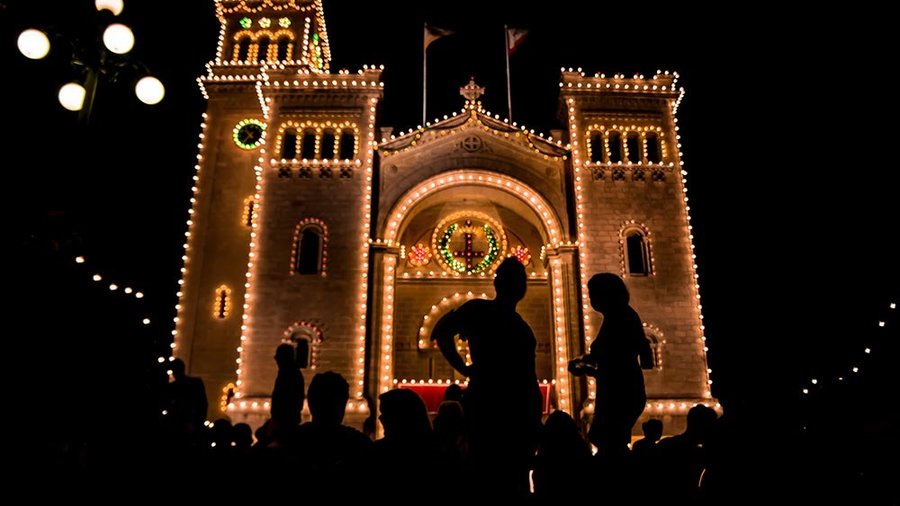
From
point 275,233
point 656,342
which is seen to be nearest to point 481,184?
point 275,233

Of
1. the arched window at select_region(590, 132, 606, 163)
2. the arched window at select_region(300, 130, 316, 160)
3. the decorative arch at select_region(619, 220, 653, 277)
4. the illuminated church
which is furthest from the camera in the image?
the arched window at select_region(300, 130, 316, 160)

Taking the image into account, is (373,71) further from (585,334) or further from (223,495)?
(223,495)

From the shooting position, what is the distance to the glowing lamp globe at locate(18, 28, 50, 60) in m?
8.55

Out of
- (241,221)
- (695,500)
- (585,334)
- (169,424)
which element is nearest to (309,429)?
(695,500)

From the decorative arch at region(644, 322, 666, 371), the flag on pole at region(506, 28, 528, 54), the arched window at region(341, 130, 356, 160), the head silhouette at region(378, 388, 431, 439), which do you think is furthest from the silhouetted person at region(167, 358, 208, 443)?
the flag on pole at region(506, 28, 528, 54)

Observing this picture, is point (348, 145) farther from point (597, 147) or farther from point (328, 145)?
point (597, 147)

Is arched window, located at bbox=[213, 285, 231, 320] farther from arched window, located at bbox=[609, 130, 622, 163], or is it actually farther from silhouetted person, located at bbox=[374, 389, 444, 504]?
silhouetted person, located at bbox=[374, 389, 444, 504]

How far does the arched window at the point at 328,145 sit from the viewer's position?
78.8 feet

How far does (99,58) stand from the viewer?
9117 millimetres

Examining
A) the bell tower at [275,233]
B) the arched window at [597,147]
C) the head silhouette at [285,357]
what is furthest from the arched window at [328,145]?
the head silhouette at [285,357]

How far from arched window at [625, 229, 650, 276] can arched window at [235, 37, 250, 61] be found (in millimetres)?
18697

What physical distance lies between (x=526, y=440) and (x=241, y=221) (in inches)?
859

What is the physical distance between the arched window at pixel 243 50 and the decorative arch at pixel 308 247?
1066 cm

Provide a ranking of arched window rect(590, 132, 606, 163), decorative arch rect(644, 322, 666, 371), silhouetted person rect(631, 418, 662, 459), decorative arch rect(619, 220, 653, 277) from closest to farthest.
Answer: silhouetted person rect(631, 418, 662, 459) < decorative arch rect(644, 322, 666, 371) < decorative arch rect(619, 220, 653, 277) < arched window rect(590, 132, 606, 163)
